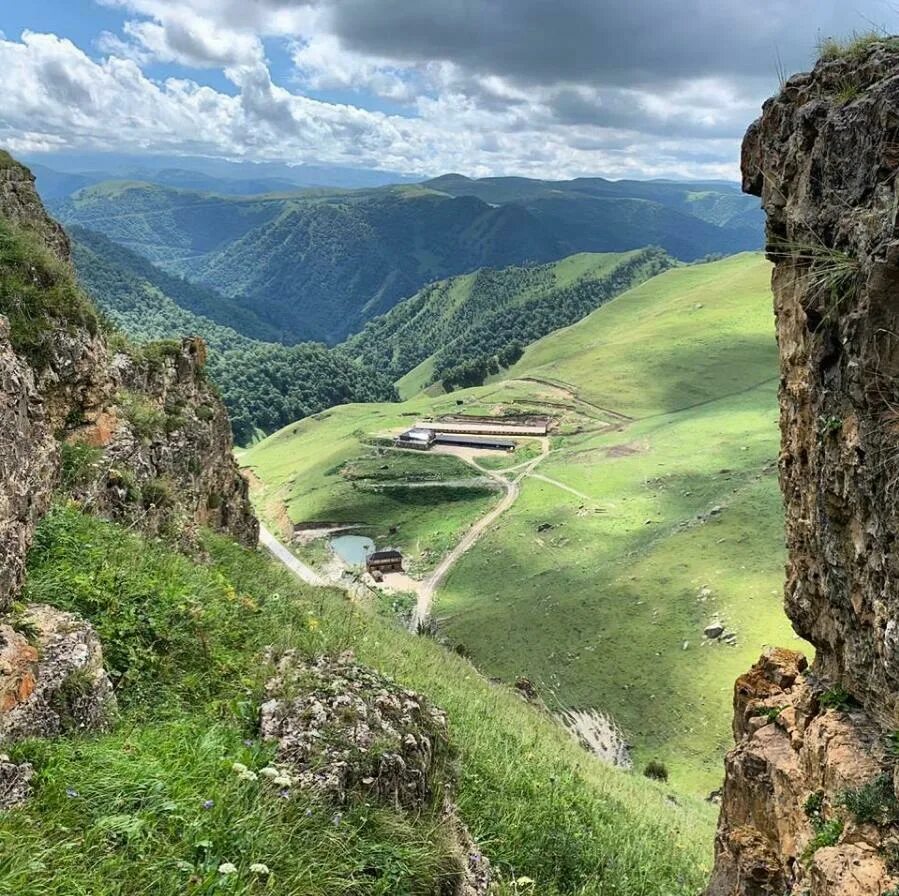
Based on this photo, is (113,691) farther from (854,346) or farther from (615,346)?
(615,346)

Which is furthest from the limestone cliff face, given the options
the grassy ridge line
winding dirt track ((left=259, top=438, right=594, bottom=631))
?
the grassy ridge line

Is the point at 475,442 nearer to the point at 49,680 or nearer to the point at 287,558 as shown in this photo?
the point at 287,558

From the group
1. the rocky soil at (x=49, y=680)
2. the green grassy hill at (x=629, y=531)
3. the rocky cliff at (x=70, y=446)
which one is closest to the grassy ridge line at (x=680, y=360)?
the green grassy hill at (x=629, y=531)

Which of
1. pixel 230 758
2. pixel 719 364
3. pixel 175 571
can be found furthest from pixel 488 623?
pixel 719 364

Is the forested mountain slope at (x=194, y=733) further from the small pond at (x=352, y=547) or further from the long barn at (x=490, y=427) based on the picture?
the long barn at (x=490, y=427)


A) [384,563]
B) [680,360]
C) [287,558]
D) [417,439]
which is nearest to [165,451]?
[384,563]

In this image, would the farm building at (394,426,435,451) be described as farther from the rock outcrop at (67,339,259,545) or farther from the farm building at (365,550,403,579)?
the rock outcrop at (67,339,259,545)
